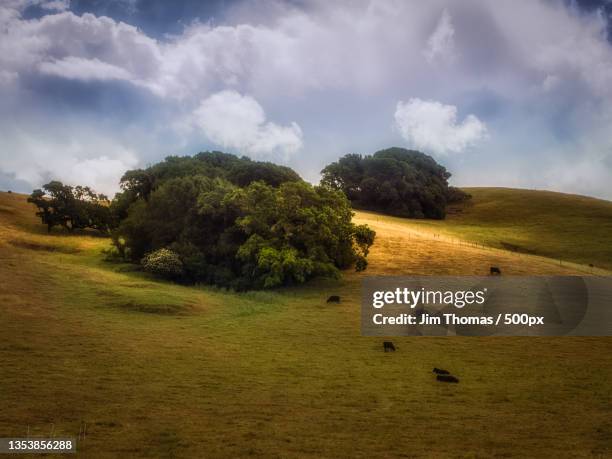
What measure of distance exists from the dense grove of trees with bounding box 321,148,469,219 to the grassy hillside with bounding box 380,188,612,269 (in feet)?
16.7

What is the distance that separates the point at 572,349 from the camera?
2189 centimetres

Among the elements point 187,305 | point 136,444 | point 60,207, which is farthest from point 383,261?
point 60,207

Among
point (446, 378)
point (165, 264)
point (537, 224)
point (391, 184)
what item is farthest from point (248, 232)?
point (537, 224)

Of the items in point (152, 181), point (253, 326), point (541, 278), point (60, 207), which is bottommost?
point (253, 326)

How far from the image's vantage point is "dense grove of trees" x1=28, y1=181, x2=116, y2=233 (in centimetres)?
5822

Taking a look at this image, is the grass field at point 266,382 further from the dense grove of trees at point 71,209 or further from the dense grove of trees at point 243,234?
the dense grove of trees at point 71,209

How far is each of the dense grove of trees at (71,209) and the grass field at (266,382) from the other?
30010 mm

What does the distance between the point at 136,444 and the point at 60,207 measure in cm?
5526

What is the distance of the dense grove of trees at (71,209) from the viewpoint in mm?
58219

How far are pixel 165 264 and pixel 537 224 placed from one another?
5938 centimetres


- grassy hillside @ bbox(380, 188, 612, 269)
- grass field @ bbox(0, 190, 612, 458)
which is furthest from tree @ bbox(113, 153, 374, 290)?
grassy hillside @ bbox(380, 188, 612, 269)

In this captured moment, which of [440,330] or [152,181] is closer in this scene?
[440,330]

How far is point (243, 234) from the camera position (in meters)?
42.2

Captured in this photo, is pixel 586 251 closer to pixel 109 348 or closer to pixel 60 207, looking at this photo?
pixel 109 348
